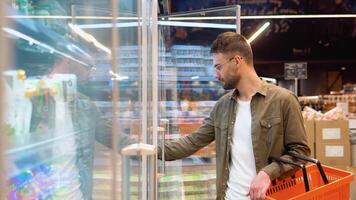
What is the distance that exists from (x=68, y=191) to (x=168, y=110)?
2.23 metres

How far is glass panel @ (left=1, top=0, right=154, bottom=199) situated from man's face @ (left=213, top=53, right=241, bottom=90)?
2.10 feet

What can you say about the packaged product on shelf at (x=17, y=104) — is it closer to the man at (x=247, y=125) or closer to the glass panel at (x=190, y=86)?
the man at (x=247, y=125)

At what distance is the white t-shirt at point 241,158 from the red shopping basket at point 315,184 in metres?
0.14

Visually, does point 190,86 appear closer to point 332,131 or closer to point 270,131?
point 270,131

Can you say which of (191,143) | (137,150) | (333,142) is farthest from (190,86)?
(137,150)

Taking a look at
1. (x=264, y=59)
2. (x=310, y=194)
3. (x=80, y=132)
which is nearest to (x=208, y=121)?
(x=310, y=194)

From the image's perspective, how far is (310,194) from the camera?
1329mm

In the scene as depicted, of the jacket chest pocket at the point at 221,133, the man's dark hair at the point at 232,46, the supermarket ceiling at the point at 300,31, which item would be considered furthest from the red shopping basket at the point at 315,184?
the supermarket ceiling at the point at 300,31

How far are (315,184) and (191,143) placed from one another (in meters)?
0.66

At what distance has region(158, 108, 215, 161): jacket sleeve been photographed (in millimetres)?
1954

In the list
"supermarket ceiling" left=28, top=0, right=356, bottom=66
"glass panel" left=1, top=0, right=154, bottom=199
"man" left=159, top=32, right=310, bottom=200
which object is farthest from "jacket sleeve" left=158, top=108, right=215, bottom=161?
"supermarket ceiling" left=28, top=0, right=356, bottom=66

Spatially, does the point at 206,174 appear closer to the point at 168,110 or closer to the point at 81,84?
the point at 168,110

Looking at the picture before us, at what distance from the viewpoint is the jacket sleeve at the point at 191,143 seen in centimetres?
195

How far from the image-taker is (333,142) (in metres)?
4.34
